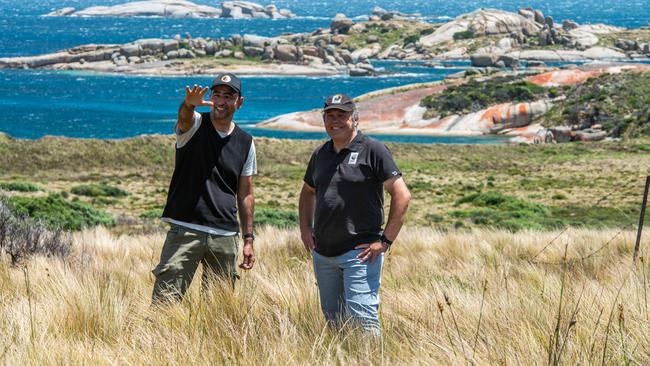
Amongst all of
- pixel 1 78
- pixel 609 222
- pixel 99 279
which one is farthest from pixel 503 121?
pixel 1 78

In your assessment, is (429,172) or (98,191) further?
(429,172)

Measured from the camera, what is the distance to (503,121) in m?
67.2

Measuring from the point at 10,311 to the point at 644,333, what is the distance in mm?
3506

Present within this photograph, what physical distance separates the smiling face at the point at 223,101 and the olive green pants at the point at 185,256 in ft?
2.63

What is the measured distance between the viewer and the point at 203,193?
6113 millimetres

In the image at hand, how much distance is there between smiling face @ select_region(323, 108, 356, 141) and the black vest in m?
0.93

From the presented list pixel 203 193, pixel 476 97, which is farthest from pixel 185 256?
pixel 476 97

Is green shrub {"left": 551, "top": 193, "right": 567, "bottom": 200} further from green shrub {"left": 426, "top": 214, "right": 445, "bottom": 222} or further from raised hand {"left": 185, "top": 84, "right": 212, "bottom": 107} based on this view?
raised hand {"left": 185, "top": 84, "right": 212, "bottom": 107}

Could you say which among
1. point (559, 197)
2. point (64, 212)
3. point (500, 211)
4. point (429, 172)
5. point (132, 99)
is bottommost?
point (132, 99)

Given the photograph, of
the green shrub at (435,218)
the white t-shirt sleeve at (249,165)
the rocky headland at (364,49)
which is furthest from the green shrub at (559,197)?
the rocky headland at (364,49)

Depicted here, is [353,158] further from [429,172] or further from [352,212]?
[429,172]

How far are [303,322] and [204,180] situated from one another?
1.25 meters

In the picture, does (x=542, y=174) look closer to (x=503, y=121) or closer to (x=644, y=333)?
(x=503, y=121)

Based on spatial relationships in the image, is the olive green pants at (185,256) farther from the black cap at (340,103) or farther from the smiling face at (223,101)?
the black cap at (340,103)
